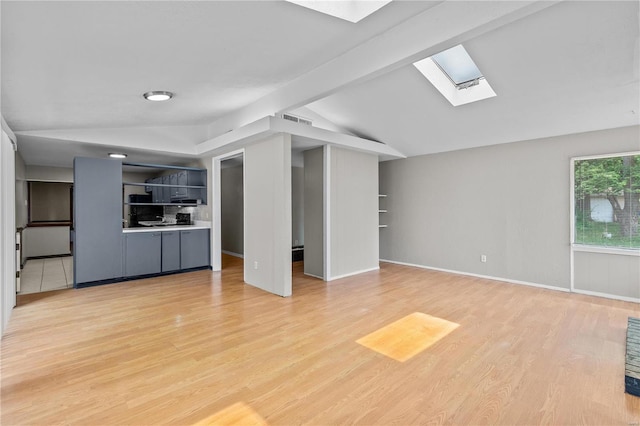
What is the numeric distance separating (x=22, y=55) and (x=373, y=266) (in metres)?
5.51

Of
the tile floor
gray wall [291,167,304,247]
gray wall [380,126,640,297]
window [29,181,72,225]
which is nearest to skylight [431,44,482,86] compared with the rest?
gray wall [380,126,640,297]

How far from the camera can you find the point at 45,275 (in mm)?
5605

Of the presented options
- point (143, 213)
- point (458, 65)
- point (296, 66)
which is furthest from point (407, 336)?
point (143, 213)

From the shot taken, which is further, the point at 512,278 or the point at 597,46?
the point at 512,278

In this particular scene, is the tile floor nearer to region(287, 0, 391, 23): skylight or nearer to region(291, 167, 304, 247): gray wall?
region(291, 167, 304, 247): gray wall

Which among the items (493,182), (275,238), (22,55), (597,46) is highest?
(597,46)

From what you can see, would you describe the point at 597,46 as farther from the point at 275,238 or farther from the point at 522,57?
the point at 275,238

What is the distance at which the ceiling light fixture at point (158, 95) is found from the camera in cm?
323

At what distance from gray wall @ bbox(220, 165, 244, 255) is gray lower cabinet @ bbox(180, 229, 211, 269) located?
173cm

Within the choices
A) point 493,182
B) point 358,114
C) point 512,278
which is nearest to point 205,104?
point 358,114

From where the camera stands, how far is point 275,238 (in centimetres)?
444

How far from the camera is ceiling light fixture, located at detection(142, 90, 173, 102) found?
323 cm

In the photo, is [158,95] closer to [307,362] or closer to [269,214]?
[269,214]

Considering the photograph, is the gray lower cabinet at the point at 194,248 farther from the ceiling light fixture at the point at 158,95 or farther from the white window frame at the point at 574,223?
the white window frame at the point at 574,223
